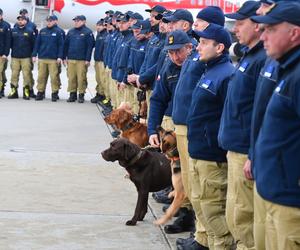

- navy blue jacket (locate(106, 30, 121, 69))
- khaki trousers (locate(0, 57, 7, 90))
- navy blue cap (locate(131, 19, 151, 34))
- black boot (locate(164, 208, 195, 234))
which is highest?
navy blue cap (locate(131, 19, 151, 34))

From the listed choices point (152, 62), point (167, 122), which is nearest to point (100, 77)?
point (152, 62)

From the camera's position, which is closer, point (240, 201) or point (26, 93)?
point (240, 201)

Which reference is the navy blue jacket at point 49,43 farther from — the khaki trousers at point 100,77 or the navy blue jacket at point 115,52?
the navy blue jacket at point 115,52

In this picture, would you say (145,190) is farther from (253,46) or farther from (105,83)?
(105,83)

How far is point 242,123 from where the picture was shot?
4.80 meters

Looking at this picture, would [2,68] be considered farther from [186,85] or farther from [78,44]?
[186,85]

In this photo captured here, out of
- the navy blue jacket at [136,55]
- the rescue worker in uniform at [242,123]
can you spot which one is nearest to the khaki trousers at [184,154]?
the rescue worker in uniform at [242,123]

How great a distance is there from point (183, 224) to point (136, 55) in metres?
5.39

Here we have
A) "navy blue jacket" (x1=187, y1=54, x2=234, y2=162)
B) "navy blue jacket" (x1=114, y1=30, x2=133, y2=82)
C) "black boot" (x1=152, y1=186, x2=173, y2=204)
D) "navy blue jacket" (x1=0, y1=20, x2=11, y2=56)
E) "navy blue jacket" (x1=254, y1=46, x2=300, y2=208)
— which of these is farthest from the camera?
"navy blue jacket" (x1=0, y1=20, x2=11, y2=56)

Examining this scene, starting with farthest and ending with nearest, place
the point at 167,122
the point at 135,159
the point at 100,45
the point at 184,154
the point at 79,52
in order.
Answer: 1. the point at 100,45
2. the point at 79,52
3. the point at 167,122
4. the point at 135,159
5. the point at 184,154

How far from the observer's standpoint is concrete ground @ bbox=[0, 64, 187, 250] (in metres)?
6.62

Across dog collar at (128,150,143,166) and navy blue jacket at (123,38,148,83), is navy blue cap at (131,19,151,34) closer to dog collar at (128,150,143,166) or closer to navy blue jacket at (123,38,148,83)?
navy blue jacket at (123,38,148,83)

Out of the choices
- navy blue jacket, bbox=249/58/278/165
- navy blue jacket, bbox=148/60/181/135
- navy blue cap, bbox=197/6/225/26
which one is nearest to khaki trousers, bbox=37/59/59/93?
navy blue jacket, bbox=148/60/181/135

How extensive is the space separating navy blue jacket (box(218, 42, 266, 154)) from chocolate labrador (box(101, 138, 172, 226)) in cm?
227
